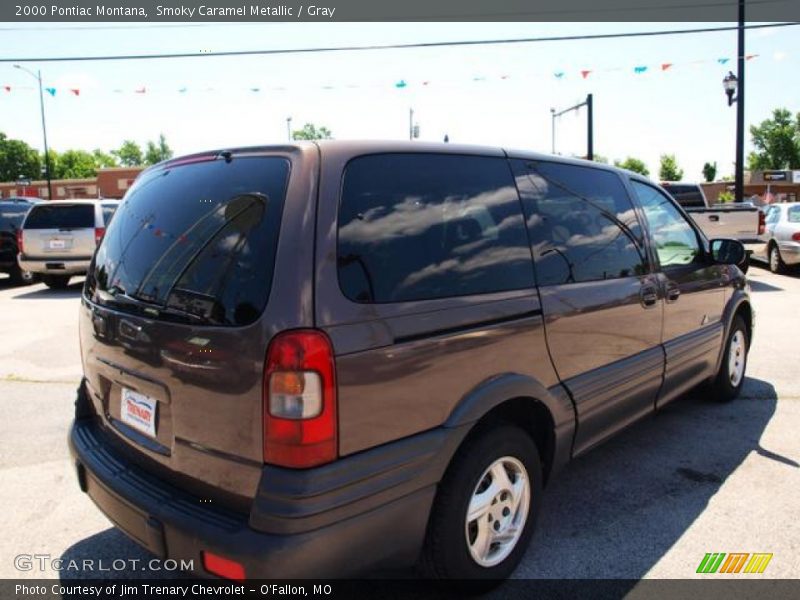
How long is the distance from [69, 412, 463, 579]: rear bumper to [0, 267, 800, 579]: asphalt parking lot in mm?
735

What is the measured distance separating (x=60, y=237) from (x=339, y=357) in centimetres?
1149

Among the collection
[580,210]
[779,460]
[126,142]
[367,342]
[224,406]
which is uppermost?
[126,142]

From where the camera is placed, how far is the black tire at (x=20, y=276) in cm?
1294

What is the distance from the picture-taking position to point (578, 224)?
315 centimetres

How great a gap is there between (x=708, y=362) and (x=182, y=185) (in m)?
3.77

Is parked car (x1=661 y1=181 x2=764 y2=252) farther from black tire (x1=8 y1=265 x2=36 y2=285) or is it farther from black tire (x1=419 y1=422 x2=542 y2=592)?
black tire (x1=8 y1=265 x2=36 y2=285)

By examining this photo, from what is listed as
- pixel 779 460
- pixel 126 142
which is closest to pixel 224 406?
pixel 779 460

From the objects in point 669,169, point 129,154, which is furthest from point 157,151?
point 669,169

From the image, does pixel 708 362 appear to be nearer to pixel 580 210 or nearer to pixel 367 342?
pixel 580 210

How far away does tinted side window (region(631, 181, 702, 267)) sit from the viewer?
153 inches

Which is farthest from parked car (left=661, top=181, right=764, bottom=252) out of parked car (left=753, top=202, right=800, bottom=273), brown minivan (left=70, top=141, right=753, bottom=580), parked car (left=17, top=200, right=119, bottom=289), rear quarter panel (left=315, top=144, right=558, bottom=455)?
parked car (left=17, top=200, right=119, bottom=289)

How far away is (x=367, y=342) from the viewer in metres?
2.04

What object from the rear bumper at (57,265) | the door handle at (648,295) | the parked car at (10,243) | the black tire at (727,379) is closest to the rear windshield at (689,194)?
the black tire at (727,379)

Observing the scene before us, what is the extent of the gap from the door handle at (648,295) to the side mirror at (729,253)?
1148 mm
